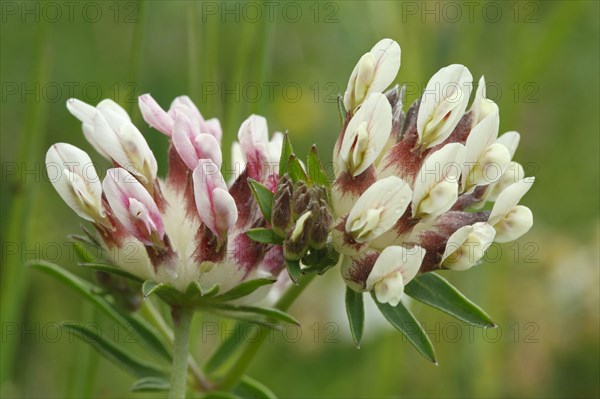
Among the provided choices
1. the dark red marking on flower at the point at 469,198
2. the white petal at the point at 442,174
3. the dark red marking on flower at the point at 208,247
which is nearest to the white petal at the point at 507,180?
the dark red marking on flower at the point at 469,198

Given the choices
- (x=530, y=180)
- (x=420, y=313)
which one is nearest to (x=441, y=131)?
(x=530, y=180)

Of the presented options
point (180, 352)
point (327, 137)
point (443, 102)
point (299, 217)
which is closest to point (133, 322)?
point (180, 352)

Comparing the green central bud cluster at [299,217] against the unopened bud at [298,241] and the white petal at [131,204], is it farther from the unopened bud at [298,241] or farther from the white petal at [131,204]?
the white petal at [131,204]

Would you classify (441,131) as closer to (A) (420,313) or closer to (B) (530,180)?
(B) (530,180)

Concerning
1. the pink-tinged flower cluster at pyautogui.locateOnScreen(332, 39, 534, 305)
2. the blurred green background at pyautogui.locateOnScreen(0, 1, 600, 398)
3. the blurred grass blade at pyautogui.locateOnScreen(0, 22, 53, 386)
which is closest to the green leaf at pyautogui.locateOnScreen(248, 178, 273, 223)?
the pink-tinged flower cluster at pyautogui.locateOnScreen(332, 39, 534, 305)

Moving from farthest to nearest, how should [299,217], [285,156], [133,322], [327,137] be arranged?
[327,137] < [133,322] < [285,156] < [299,217]

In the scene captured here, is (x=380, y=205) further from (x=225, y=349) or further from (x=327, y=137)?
(x=327, y=137)

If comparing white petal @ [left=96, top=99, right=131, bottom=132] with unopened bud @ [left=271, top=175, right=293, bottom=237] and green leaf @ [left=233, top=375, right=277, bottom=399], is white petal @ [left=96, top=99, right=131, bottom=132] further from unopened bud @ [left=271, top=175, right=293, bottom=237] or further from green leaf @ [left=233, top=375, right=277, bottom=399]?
green leaf @ [left=233, top=375, right=277, bottom=399]
